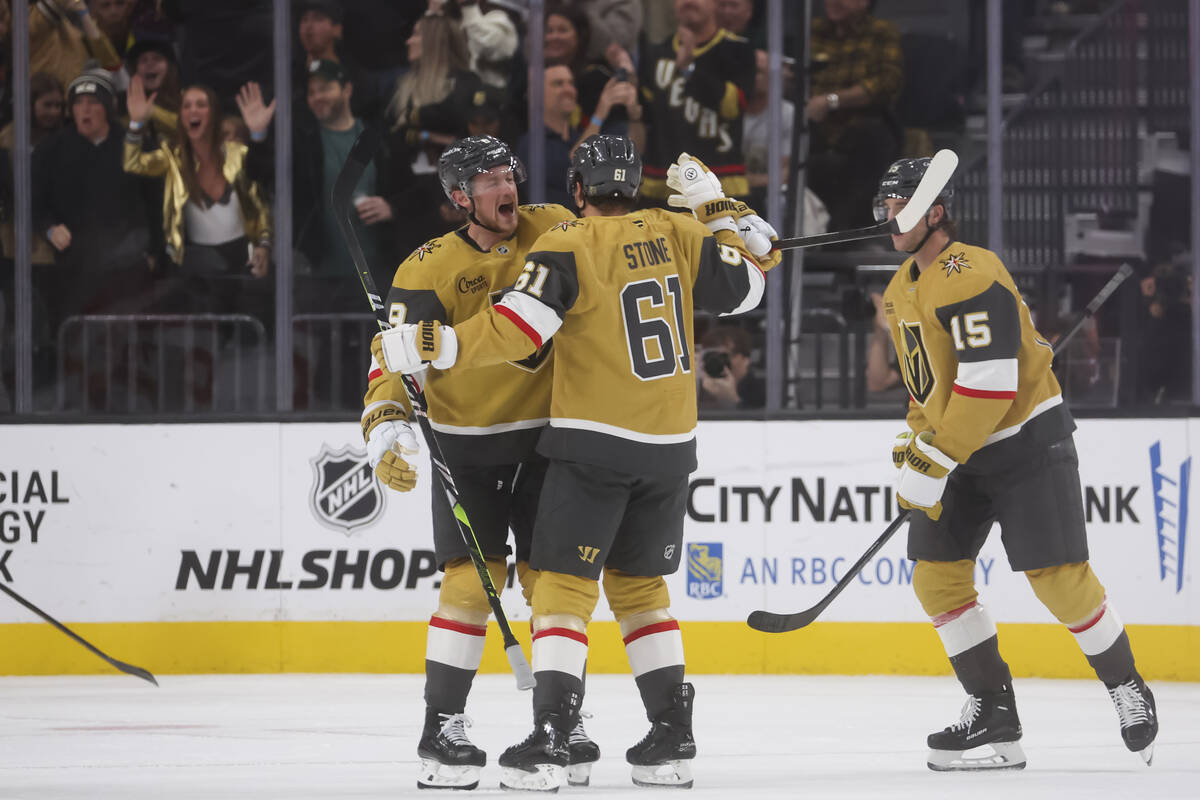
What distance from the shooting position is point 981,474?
12.3ft

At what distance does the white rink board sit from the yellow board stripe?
5 cm

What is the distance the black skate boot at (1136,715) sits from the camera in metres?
3.56

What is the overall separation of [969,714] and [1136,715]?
0.35m

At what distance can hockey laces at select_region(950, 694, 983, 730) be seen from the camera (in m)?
3.70

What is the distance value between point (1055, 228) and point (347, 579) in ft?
9.42

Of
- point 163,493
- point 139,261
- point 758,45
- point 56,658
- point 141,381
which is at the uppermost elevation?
point 758,45

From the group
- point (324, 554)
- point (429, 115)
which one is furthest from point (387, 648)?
point (429, 115)

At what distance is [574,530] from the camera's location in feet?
10.8

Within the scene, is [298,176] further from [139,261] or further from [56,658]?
[56,658]

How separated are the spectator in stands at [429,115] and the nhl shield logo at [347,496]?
1088mm

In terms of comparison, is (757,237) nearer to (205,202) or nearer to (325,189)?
(325,189)

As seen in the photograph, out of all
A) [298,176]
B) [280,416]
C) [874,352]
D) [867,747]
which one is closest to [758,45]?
[874,352]

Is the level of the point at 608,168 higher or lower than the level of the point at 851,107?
lower

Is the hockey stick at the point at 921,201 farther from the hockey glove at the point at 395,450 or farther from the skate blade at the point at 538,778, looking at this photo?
the skate blade at the point at 538,778
